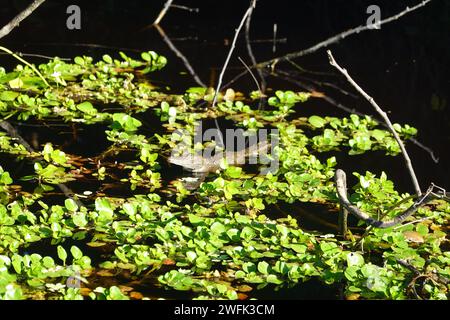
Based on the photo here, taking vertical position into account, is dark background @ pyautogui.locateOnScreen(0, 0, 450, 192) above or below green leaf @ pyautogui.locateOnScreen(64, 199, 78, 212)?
above

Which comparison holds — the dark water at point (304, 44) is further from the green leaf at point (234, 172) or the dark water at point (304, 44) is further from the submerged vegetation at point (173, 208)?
the green leaf at point (234, 172)

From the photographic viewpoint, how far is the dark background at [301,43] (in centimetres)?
534

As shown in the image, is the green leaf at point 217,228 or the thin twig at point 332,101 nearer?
the green leaf at point 217,228

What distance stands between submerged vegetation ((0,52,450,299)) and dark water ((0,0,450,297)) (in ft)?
0.78

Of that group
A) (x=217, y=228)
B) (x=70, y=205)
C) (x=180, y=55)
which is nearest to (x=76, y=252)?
(x=70, y=205)

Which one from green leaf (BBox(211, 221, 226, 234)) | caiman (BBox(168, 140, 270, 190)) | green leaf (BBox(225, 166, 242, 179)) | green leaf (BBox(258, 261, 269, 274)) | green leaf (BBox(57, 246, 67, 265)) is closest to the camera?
green leaf (BBox(57, 246, 67, 265))

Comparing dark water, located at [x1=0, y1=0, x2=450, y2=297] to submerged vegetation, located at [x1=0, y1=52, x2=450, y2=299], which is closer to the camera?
submerged vegetation, located at [x1=0, y1=52, x2=450, y2=299]

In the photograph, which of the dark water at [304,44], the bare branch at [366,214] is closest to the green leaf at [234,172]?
the bare branch at [366,214]

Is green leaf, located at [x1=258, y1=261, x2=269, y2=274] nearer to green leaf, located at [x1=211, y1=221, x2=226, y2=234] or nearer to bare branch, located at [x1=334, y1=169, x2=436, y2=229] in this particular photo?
green leaf, located at [x1=211, y1=221, x2=226, y2=234]

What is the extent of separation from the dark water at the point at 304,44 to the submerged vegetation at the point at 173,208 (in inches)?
9.4

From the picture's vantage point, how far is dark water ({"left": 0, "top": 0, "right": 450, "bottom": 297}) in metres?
5.27

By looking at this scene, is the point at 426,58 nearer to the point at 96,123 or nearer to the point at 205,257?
the point at 96,123

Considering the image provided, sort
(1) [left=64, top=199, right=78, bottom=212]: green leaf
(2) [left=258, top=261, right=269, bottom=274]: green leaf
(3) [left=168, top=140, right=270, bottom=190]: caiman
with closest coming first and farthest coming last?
(2) [left=258, top=261, right=269, bottom=274]: green leaf → (1) [left=64, top=199, right=78, bottom=212]: green leaf → (3) [left=168, top=140, right=270, bottom=190]: caiman

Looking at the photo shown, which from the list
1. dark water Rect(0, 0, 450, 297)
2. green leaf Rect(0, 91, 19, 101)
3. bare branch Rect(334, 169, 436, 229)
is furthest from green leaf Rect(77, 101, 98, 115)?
bare branch Rect(334, 169, 436, 229)
